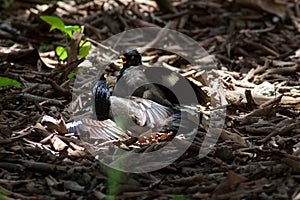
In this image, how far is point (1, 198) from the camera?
276cm

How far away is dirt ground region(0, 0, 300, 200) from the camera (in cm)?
296

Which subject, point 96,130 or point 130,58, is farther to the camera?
point 130,58

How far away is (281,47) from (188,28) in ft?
3.32

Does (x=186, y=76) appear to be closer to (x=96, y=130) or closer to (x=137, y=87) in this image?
(x=137, y=87)

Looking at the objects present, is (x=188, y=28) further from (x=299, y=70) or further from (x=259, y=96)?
(x=259, y=96)

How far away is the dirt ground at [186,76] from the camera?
2.96 m

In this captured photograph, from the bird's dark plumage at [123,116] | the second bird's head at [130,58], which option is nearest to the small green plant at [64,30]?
the second bird's head at [130,58]

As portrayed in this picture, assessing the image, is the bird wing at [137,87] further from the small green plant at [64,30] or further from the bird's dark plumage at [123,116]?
the small green plant at [64,30]

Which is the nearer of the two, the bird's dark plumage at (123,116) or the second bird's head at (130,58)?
the bird's dark plumage at (123,116)

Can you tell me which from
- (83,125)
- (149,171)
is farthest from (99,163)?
(83,125)

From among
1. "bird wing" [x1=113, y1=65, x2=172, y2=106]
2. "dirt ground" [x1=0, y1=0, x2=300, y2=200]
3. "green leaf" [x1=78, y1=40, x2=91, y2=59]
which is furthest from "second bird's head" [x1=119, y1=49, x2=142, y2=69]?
"dirt ground" [x1=0, y1=0, x2=300, y2=200]

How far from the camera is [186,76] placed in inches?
183

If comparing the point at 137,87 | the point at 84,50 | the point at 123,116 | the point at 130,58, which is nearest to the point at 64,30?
the point at 84,50

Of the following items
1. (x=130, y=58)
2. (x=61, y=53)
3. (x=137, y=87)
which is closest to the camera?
(x=137, y=87)
